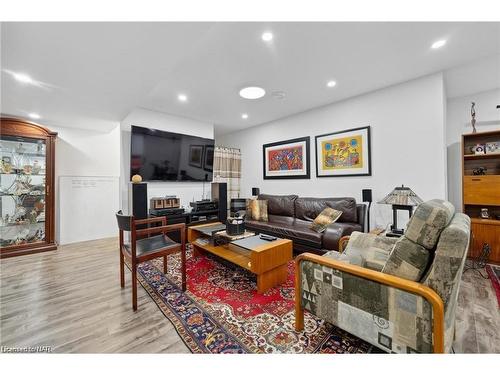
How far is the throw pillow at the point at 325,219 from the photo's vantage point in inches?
115

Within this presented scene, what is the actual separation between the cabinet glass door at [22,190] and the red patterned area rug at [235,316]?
2487mm

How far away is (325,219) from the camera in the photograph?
303cm

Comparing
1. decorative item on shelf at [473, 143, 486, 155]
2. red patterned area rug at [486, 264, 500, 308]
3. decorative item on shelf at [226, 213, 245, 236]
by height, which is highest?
decorative item on shelf at [473, 143, 486, 155]

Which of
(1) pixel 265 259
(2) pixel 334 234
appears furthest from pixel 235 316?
(2) pixel 334 234

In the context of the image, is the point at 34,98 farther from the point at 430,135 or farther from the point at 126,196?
the point at 430,135

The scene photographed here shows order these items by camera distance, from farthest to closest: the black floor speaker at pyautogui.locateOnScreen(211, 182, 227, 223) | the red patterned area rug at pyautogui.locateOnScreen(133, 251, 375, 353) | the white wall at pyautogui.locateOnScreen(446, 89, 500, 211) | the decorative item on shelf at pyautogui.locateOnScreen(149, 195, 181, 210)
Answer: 1. the black floor speaker at pyautogui.locateOnScreen(211, 182, 227, 223)
2. the decorative item on shelf at pyautogui.locateOnScreen(149, 195, 181, 210)
3. the white wall at pyautogui.locateOnScreen(446, 89, 500, 211)
4. the red patterned area rug at pyautogui.locateOnScreen(133, 251, 375, 353)

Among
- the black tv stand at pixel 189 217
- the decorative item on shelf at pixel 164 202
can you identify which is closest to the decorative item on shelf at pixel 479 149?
the black tv stand at pixel 189 217

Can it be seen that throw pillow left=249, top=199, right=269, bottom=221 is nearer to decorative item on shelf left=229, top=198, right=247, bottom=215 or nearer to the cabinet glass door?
decorative item on shelf left=229, top=198, right=247, bottom=215

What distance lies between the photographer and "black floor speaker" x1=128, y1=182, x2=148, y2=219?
127 inches

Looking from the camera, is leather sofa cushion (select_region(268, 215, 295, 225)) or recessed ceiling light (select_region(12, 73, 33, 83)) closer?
recessed ceiling light (select_region(12, 73, 33, 83))

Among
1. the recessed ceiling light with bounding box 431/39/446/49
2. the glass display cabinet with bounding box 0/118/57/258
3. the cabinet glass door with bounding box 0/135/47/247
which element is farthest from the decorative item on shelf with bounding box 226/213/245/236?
the cabinet glass door with bounding box 0/135/47/247

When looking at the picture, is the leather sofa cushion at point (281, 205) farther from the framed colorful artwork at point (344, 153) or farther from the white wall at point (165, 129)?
the white wall at point (165, 129)

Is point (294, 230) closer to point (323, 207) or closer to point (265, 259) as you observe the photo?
point (323, 207)
